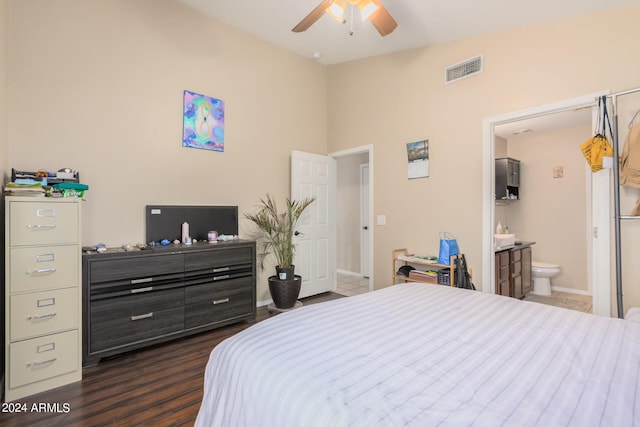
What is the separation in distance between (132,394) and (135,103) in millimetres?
2480

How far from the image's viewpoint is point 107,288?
7.86ft

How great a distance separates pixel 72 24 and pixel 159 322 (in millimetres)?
2653

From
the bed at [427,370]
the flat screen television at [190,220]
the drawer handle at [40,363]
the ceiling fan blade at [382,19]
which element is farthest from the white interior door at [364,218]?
the drawer handle at [40,363]

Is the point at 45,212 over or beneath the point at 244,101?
beneath

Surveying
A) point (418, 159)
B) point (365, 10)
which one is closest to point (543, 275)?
point (418, 159)

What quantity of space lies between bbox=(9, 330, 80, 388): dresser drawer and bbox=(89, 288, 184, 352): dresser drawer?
0.18m

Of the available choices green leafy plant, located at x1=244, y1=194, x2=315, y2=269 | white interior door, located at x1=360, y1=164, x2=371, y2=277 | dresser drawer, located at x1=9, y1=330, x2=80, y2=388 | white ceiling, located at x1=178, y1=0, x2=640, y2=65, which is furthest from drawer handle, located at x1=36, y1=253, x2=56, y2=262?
white interior door, located at x1=360, y1=164, x2=371, y2=277

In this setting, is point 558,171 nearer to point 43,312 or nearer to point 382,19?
point 382,19

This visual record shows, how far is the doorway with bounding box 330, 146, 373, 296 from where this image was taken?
553cm

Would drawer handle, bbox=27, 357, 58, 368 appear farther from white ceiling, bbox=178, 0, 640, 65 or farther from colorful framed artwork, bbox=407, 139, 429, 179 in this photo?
colorful framed artwork, bbox=407, 139, 429, 179

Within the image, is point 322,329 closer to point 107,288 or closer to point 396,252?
point 107,288

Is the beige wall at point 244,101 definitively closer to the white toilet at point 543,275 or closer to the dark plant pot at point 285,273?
the dark plant pot at point 285,273

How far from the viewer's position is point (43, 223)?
205 centimetres

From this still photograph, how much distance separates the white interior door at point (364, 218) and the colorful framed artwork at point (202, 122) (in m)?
2.79
